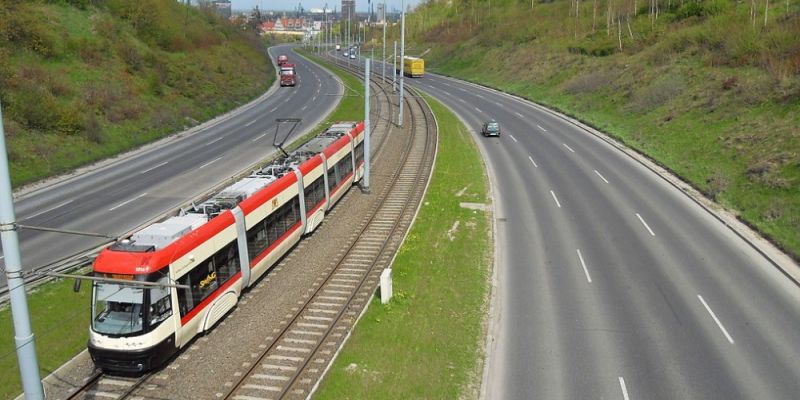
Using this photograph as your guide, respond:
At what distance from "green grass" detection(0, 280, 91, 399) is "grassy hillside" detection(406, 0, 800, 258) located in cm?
2571

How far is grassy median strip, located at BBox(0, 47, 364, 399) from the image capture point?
47.0 feet

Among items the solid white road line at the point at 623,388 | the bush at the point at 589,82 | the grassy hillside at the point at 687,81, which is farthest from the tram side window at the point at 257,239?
the bush at the point at 589,82

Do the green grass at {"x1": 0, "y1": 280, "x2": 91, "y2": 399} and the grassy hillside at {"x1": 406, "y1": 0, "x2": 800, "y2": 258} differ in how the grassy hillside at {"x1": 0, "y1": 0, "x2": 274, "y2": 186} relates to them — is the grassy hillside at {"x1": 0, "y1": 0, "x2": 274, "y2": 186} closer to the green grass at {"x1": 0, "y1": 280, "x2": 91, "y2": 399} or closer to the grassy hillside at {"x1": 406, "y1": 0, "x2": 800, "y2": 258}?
the green grass at {"x1": 0, "y1": 280, "x2": 91, "y2": 399}

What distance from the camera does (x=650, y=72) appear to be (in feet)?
183

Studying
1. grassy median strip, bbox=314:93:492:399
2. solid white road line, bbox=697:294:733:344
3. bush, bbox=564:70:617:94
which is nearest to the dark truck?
bush, bbox=564:70:617:94

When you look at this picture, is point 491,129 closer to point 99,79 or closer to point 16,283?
→ point 99,79

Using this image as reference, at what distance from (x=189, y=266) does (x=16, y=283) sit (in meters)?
5.48

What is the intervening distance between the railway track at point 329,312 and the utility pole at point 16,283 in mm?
4504

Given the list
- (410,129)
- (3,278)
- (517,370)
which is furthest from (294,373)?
(410,129)

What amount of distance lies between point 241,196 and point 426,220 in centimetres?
1014

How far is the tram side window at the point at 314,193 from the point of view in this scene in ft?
77.8

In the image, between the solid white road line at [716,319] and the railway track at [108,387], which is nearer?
the railway track at [108,387]

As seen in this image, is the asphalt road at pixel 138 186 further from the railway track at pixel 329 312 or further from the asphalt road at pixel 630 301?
the asphalt road at pixel 630 301

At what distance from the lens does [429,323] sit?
1714 centimetres
